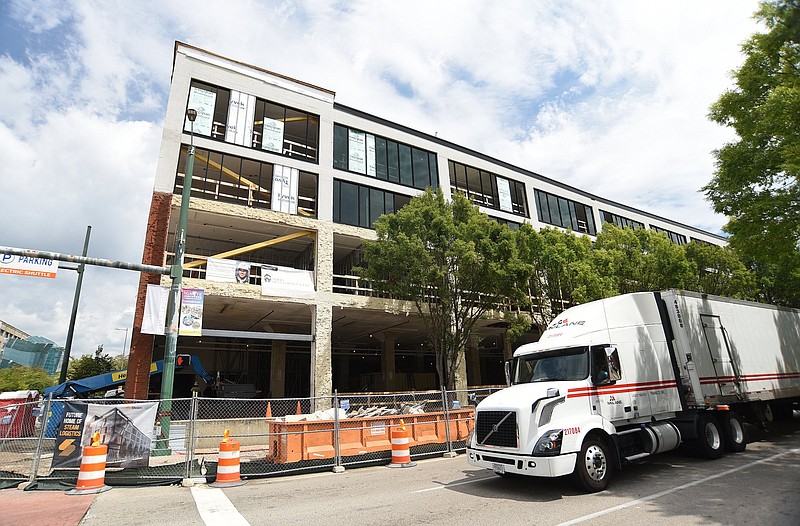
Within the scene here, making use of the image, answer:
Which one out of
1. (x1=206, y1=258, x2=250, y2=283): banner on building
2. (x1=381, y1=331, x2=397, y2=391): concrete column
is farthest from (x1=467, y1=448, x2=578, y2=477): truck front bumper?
(x1=381, y1=331, x2=397, y2=391): concrete column

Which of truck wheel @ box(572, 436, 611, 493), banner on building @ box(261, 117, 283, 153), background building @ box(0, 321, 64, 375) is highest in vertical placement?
banner on building @ box(261, 117, 283, 153)

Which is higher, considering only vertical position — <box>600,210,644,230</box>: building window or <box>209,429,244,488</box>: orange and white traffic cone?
<box>600,210,644,230</box>: building window

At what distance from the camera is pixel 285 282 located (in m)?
21.2

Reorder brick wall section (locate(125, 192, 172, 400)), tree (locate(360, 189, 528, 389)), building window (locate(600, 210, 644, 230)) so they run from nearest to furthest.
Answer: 1. brick wall section (locate(125, 192, 172, 400))
2. tree (locate(360, 189, 528, 389))
3. building window (locate(600, 210, 644, 230))

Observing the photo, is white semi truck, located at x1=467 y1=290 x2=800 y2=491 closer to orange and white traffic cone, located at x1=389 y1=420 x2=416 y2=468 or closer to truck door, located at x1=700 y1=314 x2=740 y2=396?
truck door, located at x1=700 y1=314 x2=740 y2=396

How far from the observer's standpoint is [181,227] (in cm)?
1498

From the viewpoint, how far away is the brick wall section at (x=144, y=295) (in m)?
17.7

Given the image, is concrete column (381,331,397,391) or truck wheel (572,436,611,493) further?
concrete column (381,331,397,391)

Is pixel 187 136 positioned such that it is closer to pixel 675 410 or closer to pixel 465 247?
pixel 465 247

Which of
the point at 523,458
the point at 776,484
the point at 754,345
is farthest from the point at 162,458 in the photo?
the point at 754,345

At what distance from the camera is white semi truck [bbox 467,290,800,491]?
7.82 metres

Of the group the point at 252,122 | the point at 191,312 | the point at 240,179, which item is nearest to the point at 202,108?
the point at 252,122

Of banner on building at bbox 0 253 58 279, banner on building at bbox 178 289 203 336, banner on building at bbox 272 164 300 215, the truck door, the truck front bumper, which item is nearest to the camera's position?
the truck front bumper

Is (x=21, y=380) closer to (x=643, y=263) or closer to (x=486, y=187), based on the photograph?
(x=486, y=187)
